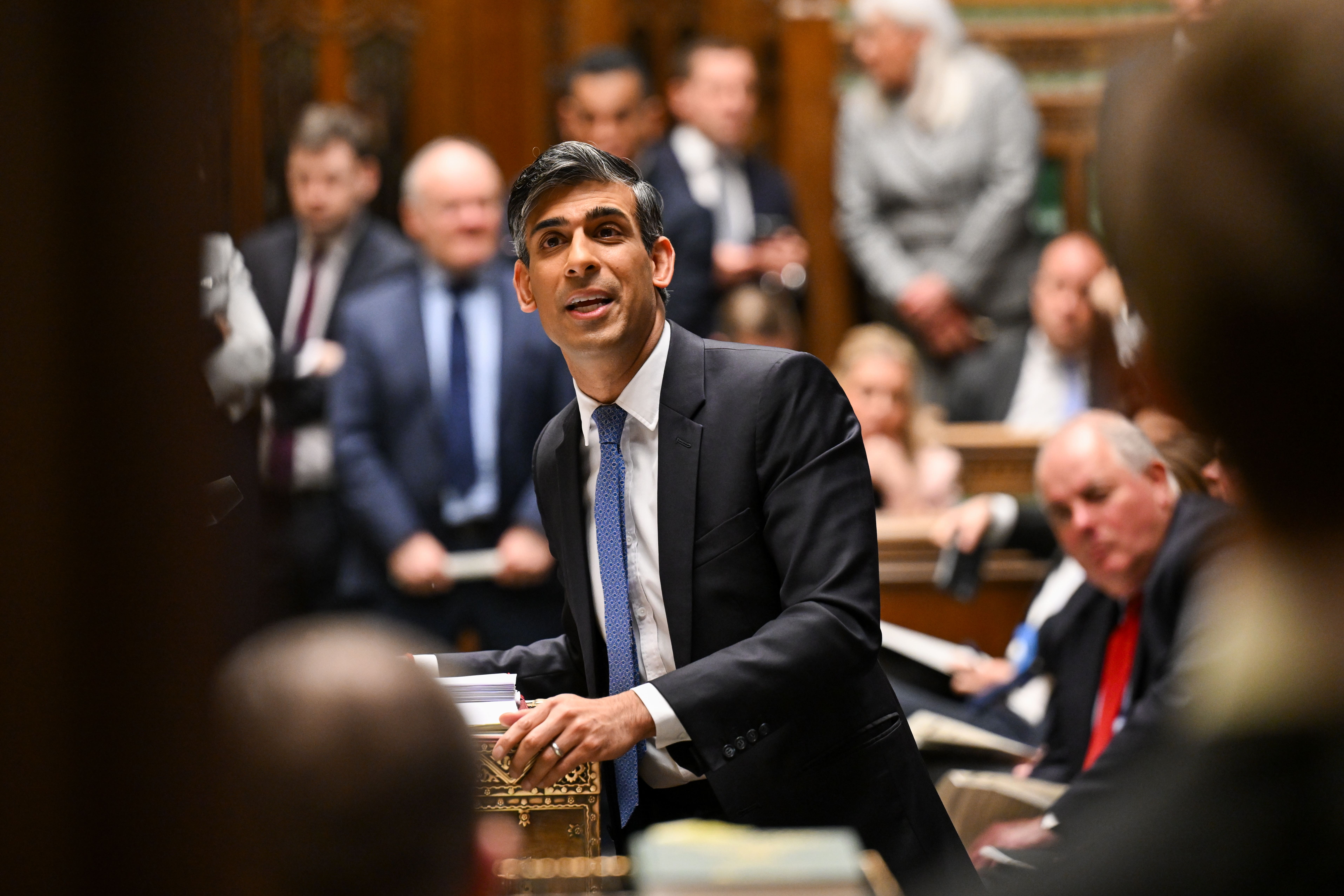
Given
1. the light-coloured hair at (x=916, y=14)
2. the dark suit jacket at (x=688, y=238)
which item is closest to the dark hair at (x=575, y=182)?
the dark suit jacket at (x=688, y=238)

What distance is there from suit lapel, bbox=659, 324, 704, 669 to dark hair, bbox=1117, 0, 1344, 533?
4.30ft

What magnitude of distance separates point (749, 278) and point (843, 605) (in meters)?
3.05

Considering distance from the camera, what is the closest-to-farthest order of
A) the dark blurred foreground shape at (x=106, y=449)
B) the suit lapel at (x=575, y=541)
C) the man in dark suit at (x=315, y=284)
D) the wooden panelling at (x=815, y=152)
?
the dark blurred foreground shape at (x=106, y=449) → the suit lapel at (x=575, y=541) → the man in dark suit at (x=315, y=284) → the wooden panelling at (x=815, y=152)

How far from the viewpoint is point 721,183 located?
16.3ft

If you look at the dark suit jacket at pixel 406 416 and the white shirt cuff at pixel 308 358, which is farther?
the white shirt cuff at pixel 308 358

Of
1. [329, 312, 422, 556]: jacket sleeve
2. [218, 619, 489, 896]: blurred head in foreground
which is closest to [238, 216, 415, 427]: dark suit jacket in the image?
[329, 312, 422, 556]: jacket sleeve

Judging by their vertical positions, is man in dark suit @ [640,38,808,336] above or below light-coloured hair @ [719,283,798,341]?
above

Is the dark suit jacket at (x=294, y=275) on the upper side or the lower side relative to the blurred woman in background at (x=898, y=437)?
upper

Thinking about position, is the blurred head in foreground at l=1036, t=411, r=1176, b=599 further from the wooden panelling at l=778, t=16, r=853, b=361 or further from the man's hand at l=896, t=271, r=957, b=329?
the wooden panelling at l=778, t=16, r=853, b=361

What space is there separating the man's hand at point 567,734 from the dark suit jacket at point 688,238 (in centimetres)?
285

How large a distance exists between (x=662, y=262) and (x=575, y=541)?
15.9 inches

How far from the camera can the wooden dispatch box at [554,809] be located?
6.10 feet

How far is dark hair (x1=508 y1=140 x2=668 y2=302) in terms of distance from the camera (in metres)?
1.94

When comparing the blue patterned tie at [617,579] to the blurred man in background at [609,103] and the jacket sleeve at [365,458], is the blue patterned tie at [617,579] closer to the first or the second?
the jacket sleeve at [365,458]
